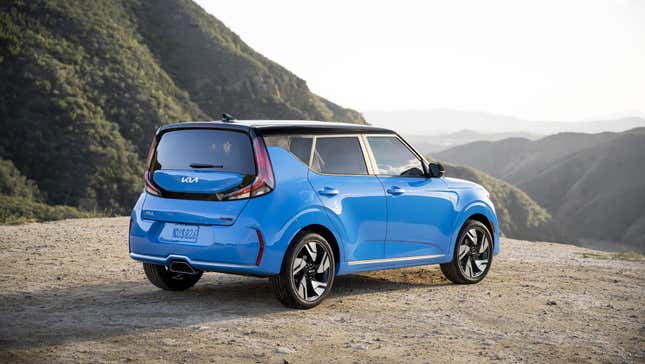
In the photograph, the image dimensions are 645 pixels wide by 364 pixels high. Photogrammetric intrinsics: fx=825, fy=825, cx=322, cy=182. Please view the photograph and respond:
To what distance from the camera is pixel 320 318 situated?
7.66 m

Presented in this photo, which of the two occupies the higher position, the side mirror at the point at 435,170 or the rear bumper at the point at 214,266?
the side mirror at the point at 435,170

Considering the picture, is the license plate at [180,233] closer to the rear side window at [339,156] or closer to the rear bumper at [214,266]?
the rear bumper at [214,266]

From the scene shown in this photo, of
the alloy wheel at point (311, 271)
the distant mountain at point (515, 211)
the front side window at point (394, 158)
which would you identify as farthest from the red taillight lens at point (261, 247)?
the distant mountain at point (515, 211)

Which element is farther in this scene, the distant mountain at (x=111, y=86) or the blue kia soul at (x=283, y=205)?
the distant mountain at (x=111, y=86)

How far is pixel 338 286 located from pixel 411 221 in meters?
1.28

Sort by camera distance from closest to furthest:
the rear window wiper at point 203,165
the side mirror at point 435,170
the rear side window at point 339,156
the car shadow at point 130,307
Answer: the car shadow at point 130,307
the rear window wiper at point 203,165
the rear side window at point 339,156
the side mirror at point 435,170

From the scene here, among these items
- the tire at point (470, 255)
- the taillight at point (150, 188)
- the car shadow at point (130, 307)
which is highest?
the taillight at point (150, 188)

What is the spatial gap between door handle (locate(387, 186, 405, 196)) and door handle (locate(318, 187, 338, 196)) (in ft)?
2.92

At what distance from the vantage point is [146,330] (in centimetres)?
696

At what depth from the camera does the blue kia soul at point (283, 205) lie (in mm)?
7512

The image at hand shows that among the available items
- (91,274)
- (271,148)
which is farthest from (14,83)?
(271,148)

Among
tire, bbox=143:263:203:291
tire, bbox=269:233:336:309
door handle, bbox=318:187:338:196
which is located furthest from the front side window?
tire, bbox=143:263:203:291

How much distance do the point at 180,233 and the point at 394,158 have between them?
2.62m

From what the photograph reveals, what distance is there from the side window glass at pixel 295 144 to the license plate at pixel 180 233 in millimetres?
1069
